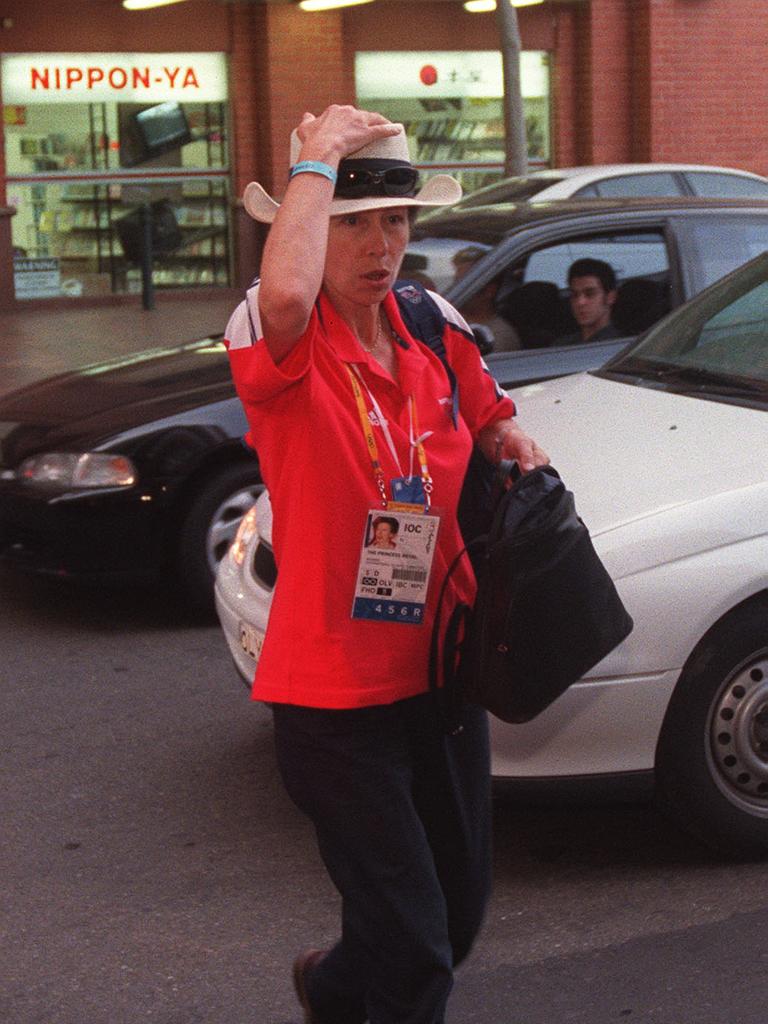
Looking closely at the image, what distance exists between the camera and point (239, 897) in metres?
4.30

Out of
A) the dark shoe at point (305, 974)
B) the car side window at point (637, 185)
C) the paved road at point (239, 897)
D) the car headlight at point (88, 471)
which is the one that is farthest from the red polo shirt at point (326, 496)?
the car side window at point (637, 185)

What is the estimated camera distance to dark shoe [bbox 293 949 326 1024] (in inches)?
131

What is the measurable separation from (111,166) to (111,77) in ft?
3.02

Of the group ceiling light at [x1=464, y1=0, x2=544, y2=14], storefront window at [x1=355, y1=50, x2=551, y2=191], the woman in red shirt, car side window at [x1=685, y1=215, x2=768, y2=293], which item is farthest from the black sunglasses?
ceiling light at [x1=464, y1=0, x2=544, y2=14]

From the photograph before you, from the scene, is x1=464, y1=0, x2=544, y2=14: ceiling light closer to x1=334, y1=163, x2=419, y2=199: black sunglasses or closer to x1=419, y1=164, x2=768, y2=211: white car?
x1=419, y1=164, x2=768, y2=211: white car

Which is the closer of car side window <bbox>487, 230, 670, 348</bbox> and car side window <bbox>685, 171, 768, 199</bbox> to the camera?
car side window <bbox>487, 230, 670, 348</bbox>

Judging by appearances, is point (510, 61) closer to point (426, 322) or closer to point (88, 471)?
point (88, 471)

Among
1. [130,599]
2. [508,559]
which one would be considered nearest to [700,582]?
[508,559]

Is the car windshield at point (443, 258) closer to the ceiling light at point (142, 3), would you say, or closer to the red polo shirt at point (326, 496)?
the red polo shirt at point (326, 496)

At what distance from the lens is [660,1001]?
3707 mm

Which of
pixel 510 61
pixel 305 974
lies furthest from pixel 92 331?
pixel 305 974

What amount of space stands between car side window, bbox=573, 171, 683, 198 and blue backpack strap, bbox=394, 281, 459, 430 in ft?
32.0

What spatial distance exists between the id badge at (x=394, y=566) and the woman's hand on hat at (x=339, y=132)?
59 centimetres

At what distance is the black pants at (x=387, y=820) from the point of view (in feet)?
9.50
